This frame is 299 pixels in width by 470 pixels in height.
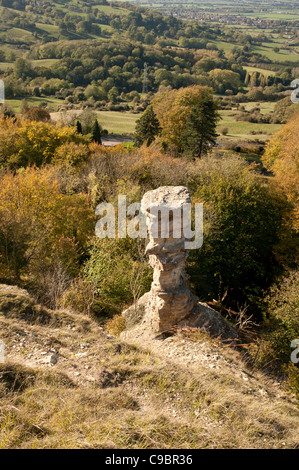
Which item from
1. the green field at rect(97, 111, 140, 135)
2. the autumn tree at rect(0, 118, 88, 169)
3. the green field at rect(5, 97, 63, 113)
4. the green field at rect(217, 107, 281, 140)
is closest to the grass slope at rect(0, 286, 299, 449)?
the autumn tree at rect(0, 118, 88, 169)

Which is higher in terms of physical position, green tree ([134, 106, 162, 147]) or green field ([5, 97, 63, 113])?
green field ([5, 97, 63, 113])

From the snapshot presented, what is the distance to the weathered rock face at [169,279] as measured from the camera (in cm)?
1117

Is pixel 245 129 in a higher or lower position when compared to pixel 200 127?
lower

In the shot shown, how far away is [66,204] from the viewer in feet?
68.8

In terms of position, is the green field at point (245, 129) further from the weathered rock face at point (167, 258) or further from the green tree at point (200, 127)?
the weathered rock face at point (167, 258)

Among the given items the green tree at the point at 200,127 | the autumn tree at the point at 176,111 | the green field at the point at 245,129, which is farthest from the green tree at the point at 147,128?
the green field at the point at 245,129

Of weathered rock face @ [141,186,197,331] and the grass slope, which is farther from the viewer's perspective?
weathered rock face @ [141,186,197,331]

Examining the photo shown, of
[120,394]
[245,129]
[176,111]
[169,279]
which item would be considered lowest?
[120,394]

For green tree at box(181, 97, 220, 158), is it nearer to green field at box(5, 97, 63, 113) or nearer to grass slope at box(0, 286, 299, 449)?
grass slope at box(0, 286, 299, 449)

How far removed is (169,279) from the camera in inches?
484

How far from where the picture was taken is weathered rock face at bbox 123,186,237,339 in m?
11.2

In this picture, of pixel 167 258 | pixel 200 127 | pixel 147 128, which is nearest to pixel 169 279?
pixel 167 258

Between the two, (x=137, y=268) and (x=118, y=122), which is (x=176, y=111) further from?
(x=137, y=268)
